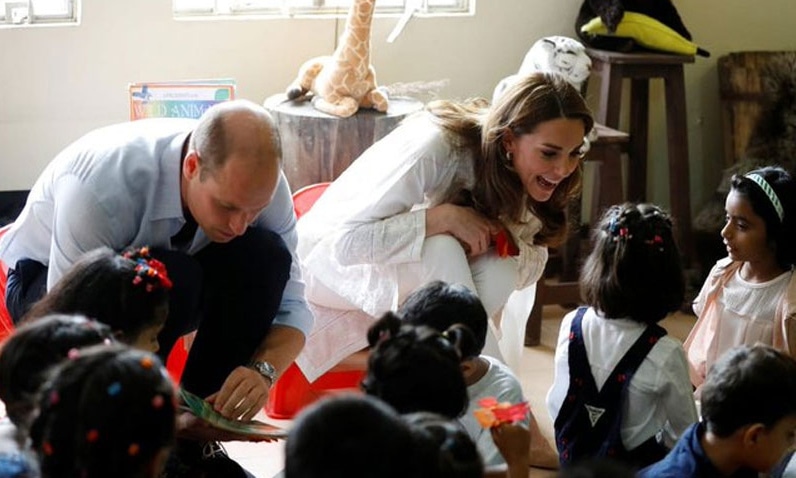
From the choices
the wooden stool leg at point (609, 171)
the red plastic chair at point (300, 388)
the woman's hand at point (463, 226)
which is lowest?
the red plastic chair at point (300, 388)

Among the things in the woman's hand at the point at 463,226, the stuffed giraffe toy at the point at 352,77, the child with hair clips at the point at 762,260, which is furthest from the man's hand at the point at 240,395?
the stuffed giraffe toy at the point at 352,77

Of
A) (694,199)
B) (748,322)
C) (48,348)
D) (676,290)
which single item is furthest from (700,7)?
(48,348)

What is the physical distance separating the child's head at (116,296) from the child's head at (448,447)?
0.51m

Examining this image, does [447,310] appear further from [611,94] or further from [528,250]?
[611,94]

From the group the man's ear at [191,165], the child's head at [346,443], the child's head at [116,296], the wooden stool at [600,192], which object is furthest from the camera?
the wooden stool at [600,192]

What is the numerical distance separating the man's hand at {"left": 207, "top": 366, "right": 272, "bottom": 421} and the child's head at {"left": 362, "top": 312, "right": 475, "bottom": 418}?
1.42 feet

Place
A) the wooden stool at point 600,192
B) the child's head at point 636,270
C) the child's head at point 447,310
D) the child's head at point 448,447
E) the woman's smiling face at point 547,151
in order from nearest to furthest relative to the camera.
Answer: the child's head at point 448,447 < the child's head at point 447,310 < the child's head at point 636,270 < the woman's smiling face at point 547,151 < the wooden stool at point 600,192

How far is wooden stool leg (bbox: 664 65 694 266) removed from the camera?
3.36m

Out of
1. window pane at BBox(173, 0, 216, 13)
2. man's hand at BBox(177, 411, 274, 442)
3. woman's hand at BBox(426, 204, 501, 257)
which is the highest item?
window pane at BBox(173, 0, 216, 13)

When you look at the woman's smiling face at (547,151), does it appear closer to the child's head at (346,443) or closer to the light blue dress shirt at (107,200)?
the light blue dress shirt at (107,200)

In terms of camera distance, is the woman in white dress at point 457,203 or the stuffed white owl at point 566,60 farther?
the stuffed white owl at point 566,60

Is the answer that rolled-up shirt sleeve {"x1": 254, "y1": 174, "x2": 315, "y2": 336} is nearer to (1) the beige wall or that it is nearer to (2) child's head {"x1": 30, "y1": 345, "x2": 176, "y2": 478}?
(2) child's head {"x1": 30, "y1": 345, "x2": 176, "y2": 478}

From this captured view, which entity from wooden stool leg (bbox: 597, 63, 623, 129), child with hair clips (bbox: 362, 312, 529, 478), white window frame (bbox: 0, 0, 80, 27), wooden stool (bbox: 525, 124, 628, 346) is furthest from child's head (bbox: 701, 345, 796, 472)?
white window frame (bbox: 0, 0, 80, 27)

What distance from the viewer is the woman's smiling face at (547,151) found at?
2205 mm
